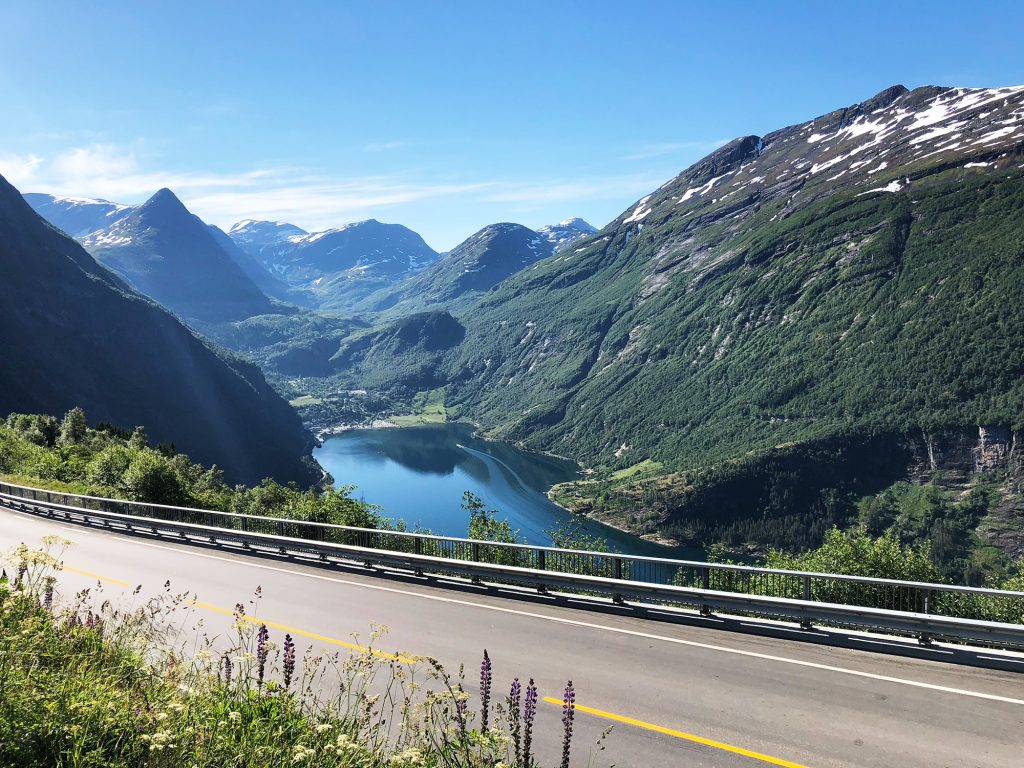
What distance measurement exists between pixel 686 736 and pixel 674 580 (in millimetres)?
11964

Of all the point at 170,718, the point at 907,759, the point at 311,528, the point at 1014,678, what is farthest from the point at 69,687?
the point at 311,528

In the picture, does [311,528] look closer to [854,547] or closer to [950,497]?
[854,547]

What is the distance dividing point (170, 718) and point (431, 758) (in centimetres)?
232

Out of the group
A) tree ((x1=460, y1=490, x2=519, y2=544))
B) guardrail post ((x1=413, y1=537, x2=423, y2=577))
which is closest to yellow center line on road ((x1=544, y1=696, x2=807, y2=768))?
guardrail post ((x1=413, y1=537, x2=423, y2=577))

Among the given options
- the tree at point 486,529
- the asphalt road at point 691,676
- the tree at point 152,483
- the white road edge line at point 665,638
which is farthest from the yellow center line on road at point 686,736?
the tree at point 152,483

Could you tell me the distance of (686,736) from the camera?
9.12 meters

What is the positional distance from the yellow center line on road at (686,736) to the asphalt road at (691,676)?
3cm

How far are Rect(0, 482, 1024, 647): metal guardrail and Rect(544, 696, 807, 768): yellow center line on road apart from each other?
5012 mm

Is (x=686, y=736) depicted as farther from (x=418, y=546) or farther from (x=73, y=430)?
(x=73, y=430)

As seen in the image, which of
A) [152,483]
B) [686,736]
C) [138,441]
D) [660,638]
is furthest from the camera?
[138,441]

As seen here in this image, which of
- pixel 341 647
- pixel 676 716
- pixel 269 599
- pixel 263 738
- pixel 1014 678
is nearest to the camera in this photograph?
pixel 263 738

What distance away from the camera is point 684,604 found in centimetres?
1445

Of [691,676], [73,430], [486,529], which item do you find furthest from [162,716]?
[73,430]

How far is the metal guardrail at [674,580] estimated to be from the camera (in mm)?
12312
